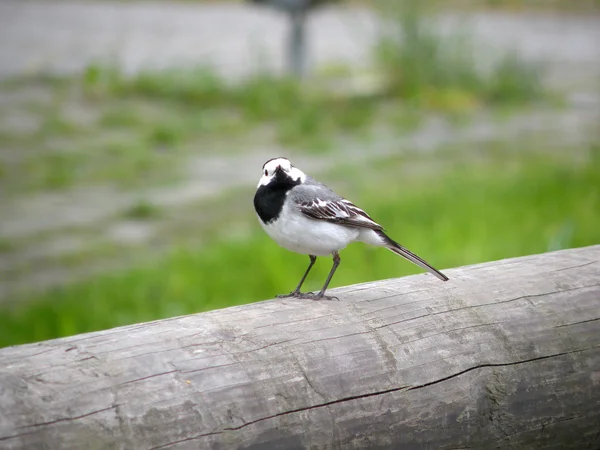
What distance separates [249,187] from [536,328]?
168 inches

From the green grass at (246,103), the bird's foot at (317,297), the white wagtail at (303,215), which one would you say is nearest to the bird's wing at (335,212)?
the white wagtail at (303,215)

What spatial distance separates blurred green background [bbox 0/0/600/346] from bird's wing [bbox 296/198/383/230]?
1527 mm

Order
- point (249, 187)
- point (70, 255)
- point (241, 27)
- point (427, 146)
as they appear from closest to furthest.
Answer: point (70, 255) → point (249, 187) → point (427, 146) → point (241, 27)

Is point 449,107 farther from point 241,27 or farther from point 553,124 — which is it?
point 241,27

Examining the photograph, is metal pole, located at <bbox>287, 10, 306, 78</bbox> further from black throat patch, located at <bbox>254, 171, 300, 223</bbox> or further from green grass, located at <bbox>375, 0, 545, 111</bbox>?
black throat patch, located at <bbox>254, 171, 300, 223</bbox>

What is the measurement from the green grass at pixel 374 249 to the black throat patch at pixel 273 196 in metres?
1.72

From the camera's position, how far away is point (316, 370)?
197 centimetres

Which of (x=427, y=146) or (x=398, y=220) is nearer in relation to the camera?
(x=398, y=220)

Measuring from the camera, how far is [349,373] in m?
2.00

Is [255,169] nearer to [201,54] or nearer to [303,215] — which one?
[201,54]

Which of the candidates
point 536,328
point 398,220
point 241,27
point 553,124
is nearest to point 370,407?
point 536,328

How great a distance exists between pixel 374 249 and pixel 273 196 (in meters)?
2.57

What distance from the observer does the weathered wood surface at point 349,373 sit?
68.1 inches

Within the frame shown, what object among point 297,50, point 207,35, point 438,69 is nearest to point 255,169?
point 297,50
